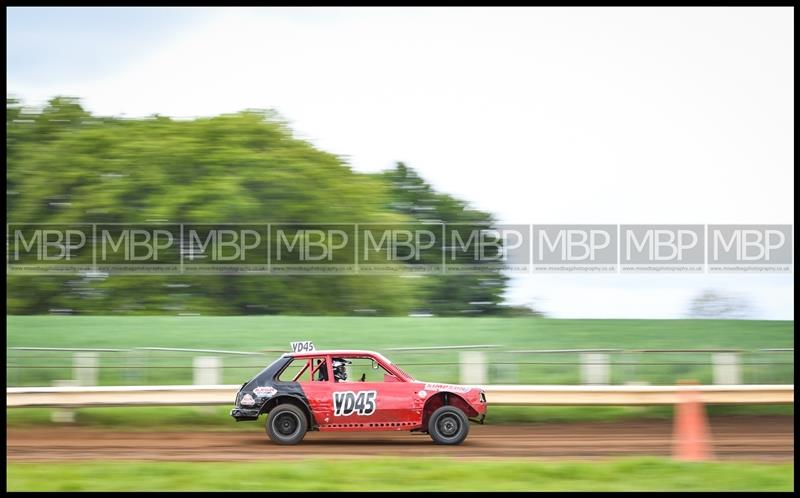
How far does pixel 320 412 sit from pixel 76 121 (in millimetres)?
7440

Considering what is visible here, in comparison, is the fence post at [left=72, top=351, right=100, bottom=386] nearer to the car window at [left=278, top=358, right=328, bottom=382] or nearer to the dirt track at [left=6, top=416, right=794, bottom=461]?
the dirt track at [left=6, top=416, right=794, bottom=461]

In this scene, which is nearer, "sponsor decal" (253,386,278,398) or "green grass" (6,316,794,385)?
"sponsor decal" (253,386,278,398)

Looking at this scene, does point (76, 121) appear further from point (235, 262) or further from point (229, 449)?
point (229, 449)

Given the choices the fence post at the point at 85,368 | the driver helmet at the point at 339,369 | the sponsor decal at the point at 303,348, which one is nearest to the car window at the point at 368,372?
the driver helmet at the point at 339,369

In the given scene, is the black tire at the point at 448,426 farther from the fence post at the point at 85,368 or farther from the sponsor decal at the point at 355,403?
the fence post at the point at 85,368

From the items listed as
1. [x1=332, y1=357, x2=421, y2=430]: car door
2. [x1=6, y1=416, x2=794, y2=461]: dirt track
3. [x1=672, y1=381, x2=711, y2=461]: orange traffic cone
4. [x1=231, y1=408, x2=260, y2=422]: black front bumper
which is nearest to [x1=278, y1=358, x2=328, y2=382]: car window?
[x1=332, y1=357, x2=421, y2=430]: car door

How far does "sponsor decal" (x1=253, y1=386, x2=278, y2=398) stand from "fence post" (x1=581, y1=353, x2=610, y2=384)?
16.4ft

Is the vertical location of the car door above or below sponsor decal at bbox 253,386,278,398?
below

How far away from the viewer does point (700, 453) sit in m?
9.63

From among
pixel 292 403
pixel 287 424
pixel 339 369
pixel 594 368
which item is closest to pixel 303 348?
pixel 339 369

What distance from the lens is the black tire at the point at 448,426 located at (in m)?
10.0

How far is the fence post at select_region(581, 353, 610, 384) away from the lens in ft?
42.4

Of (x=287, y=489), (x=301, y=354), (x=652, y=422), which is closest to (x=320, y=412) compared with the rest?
(x=301, y=354)

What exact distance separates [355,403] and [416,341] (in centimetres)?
329
